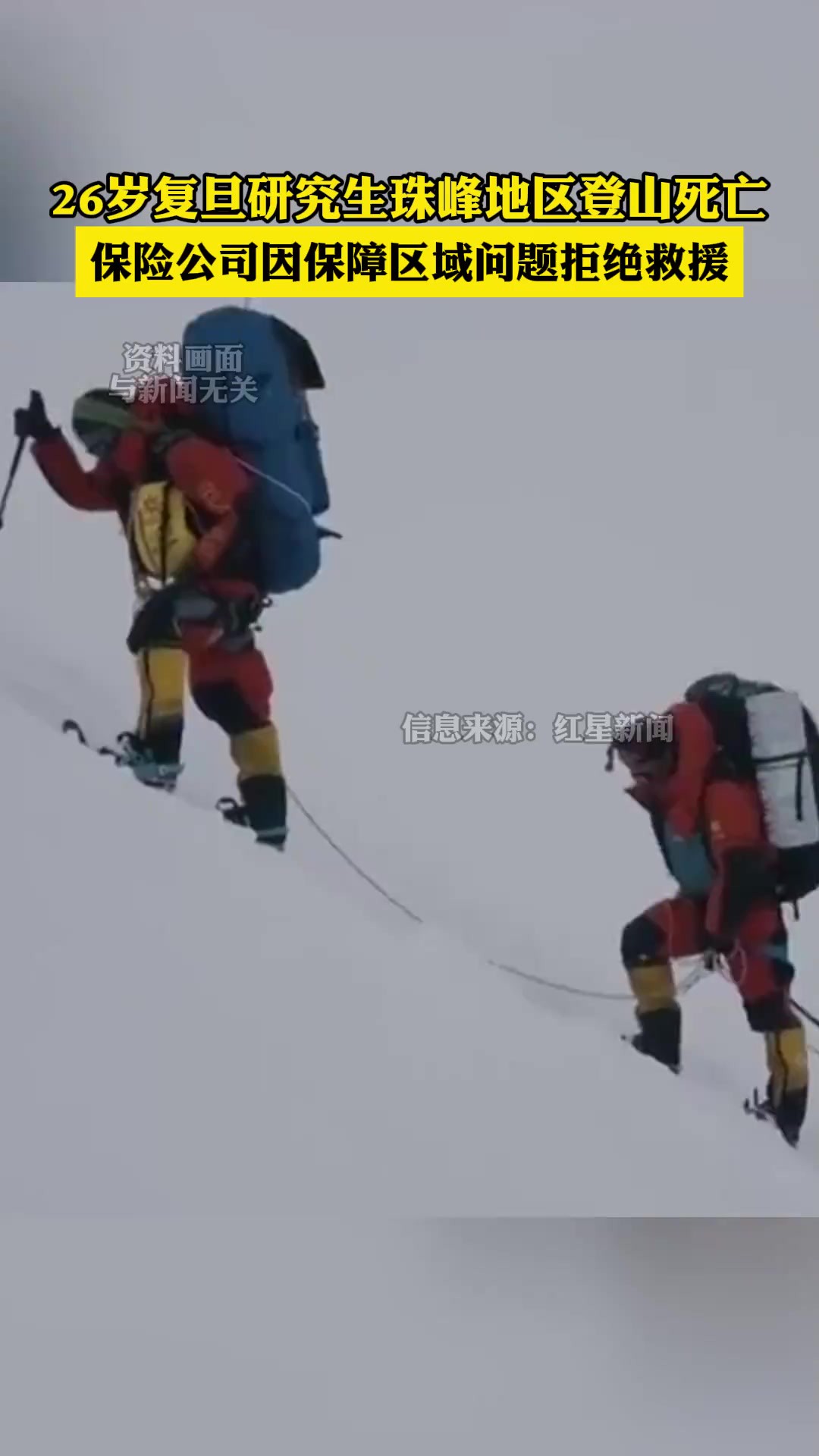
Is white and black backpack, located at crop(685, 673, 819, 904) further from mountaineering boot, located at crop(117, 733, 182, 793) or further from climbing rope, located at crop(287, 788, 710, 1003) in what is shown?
mountaineering boot, located at crop(117, 733, 182, 793)

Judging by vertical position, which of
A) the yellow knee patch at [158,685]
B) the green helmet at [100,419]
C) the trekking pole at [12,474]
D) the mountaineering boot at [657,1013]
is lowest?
the mountaineering boot at [657,1013]

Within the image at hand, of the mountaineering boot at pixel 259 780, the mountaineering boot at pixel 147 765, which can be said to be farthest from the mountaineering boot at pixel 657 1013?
the mountaineering boot at pixel 147 765

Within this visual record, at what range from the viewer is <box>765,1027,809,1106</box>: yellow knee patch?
2.33 meters

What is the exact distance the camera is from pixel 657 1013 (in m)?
2.33

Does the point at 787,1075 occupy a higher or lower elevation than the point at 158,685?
lower

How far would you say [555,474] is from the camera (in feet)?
7.81

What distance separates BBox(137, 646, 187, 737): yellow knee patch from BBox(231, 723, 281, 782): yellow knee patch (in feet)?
0.27

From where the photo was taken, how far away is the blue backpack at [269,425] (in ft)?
7.58

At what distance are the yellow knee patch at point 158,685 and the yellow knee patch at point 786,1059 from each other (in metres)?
0.78

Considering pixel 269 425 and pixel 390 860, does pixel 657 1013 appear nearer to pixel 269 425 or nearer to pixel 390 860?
pixel 390 860

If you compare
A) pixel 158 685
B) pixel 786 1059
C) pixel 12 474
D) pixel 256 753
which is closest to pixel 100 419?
pixel 12 474

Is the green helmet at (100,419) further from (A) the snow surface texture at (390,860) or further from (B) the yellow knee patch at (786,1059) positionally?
(B) the yellow knee patch at (786,1059)

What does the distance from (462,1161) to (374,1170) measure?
0.32 feet

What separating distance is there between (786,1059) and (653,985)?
173 mm
